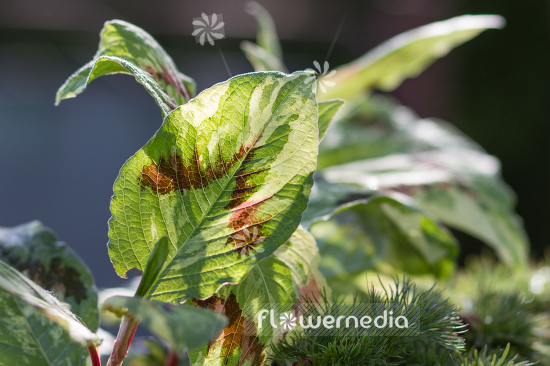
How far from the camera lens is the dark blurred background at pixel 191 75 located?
4.49 ft

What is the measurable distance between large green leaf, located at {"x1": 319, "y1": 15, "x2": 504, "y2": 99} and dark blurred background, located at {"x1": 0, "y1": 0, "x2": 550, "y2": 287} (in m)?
0.12

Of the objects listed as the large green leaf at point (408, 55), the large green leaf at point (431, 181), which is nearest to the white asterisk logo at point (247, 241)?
the large green leaf at point (431, 181)

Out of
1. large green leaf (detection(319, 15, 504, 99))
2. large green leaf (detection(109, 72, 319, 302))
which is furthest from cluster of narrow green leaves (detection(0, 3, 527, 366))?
large green leaf (detection(319, 15, 504, 99))

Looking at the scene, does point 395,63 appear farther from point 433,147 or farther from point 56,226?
point 56,226

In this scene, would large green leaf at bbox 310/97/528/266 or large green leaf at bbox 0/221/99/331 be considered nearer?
large green leaf at bbox 0/221/99/331

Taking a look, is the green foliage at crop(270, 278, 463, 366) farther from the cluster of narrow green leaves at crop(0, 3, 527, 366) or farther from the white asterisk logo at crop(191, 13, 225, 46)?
the white asterisk logo at crop(191, 13, 225, 46)

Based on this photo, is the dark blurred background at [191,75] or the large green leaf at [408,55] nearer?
the large green leaf at [408,55]

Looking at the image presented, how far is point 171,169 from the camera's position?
197 millimetres

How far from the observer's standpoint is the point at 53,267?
27 cm

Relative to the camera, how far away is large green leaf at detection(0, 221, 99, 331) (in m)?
0.26

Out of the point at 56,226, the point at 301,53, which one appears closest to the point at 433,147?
the point at 56,226

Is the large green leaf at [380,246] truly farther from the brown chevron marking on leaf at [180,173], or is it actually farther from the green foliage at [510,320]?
the brown chevron marking on leaf at [180,173]

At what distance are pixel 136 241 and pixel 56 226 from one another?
1694mm

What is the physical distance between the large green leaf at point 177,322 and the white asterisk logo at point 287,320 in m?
0.08
